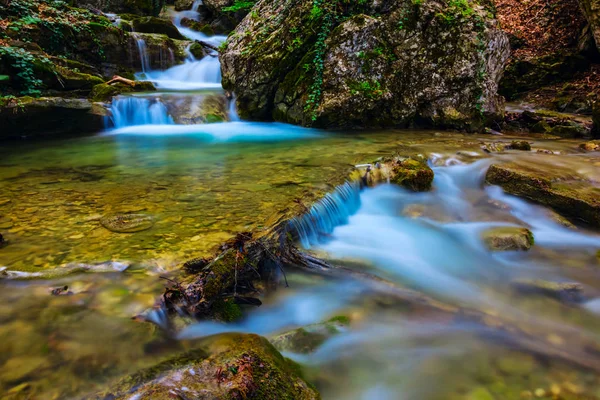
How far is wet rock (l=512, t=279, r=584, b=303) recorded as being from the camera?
2.90m

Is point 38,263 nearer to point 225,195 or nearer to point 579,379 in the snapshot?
point 225,195

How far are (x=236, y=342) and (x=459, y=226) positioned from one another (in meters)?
3.23

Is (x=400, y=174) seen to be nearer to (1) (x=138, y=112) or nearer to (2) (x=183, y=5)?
(1) (x=138, y=112)

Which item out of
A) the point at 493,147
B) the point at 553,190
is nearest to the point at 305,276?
the point at 553,190

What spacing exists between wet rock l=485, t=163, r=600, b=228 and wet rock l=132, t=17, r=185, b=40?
50.3ft

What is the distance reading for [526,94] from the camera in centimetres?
1172

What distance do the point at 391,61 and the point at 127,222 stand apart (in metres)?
7.29

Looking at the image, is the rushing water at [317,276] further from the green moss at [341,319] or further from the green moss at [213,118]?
the green moss at [213,118]

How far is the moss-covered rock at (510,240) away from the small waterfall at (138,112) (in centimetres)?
815

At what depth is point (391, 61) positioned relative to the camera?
27.3 feet

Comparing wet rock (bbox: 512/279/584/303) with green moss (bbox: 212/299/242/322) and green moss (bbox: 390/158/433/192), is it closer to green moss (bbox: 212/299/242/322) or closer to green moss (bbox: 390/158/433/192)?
green moss (bbox: 390/158/433/192)

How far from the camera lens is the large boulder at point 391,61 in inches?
320

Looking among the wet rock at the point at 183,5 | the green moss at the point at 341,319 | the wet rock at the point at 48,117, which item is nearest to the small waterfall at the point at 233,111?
the wet rock at the point at 48,117

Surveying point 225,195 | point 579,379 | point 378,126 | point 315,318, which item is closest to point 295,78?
point 378,126
